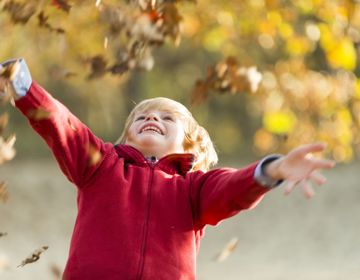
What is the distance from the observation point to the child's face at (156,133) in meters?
3.24

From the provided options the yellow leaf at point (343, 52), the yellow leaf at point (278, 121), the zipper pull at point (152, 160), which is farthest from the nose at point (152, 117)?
the yellow leaf at point (278, 121)

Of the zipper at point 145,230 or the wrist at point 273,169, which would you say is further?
the zipper at point 145,230

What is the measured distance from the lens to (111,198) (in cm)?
304

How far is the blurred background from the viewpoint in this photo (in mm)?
3254

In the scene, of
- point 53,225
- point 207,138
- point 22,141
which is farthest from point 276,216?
point 207,138

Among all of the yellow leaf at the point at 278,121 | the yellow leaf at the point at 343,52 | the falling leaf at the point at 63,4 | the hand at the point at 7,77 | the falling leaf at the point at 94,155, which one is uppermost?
the yellow leaf at the point at 278,121

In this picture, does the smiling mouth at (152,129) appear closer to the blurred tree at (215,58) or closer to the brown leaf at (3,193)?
the blurred tree at (215,58)

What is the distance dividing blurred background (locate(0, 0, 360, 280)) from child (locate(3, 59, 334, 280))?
0.18m

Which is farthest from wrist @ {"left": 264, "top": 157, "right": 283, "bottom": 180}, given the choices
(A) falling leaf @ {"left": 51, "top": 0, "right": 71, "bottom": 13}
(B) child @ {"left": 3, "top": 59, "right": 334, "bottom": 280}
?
(A) falling leaf @ {"left": 51, "top": 0, "right": 71, "bottom": 13}

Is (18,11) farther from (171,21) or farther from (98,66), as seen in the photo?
(171,21)

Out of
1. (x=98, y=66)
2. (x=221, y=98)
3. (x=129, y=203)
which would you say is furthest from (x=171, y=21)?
(x=221, y=98)

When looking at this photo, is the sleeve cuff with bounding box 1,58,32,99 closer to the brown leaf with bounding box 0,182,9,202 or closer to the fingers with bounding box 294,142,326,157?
the brown leaf with bounding box 0,182,9,202

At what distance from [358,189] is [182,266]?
11.5 m

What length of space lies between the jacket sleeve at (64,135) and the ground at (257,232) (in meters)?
5.65
